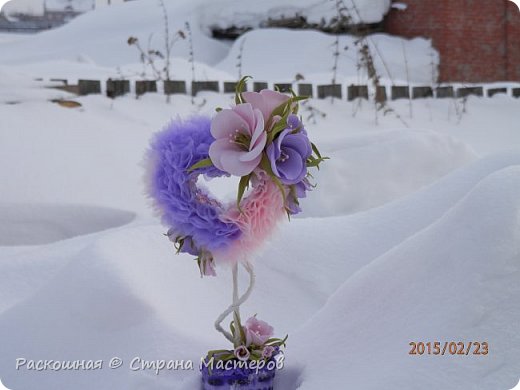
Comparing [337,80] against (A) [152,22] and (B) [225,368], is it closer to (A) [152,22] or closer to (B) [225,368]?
(A) [152,22]

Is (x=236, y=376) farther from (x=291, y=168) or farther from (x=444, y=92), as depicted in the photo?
(x=444, y=92)

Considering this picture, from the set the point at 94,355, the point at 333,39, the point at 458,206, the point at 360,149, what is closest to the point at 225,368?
the point at 94,355

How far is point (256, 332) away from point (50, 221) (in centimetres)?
207

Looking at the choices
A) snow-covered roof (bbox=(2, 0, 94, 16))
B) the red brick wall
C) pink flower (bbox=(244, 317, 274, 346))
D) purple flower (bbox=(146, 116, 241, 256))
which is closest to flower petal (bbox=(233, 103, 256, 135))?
purple flower (bbox=(146, 116, 241, 256))

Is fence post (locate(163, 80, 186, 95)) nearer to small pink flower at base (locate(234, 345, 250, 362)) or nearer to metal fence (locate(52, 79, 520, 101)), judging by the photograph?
metal fence (locate(52, 79, 520, 101))

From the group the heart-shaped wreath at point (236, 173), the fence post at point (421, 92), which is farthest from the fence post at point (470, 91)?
the heart-shaped wreath at point (236, 173)

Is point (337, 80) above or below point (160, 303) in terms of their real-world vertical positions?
above

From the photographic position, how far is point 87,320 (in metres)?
2.11

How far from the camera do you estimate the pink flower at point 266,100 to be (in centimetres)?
166

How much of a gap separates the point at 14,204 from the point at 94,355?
177 centimetres

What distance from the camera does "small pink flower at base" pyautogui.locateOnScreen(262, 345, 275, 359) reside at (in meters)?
1.76

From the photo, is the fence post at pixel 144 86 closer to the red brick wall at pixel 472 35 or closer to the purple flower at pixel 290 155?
the purple flower at pixel 290 155

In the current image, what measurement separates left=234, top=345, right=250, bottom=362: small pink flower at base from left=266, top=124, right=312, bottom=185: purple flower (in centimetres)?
42

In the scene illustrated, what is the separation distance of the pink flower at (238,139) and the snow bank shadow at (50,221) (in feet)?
6.79
